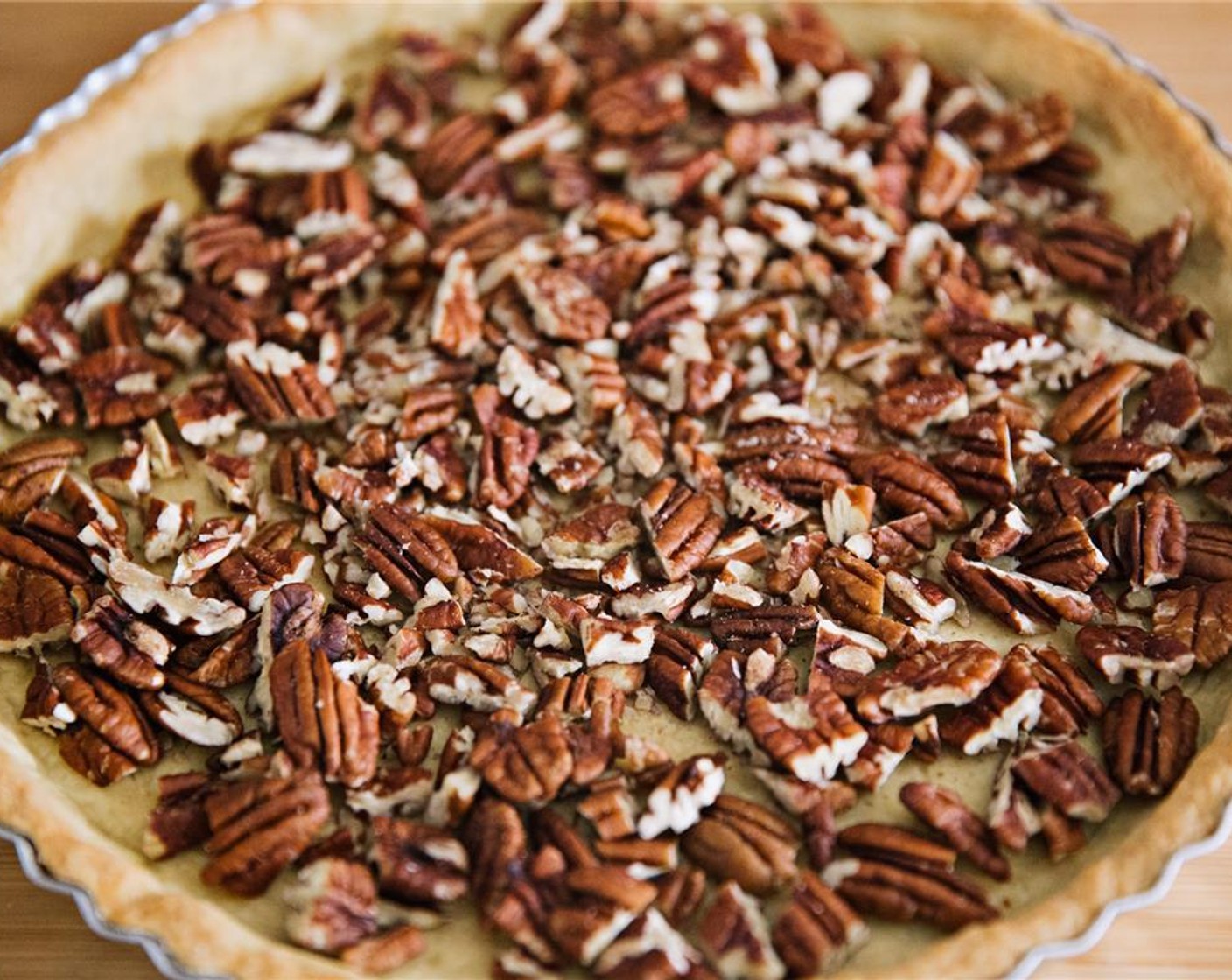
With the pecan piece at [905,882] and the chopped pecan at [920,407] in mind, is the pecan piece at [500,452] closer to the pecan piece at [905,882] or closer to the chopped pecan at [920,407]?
the chopped pecan at [920,407]

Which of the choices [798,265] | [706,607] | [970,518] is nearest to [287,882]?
[706,607]

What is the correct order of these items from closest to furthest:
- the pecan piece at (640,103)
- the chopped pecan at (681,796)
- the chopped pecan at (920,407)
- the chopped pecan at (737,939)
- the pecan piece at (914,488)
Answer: the chopped pecan at (737,939), the chopped pecan at (681,796), the pecan piece at (914,488), the chopped pecan at (920,407), the pecan piece at (640,103)

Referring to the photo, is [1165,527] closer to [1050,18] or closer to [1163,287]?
[1163,287]

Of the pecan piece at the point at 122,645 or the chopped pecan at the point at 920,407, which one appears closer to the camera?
the pecan piece at the point at 122,645

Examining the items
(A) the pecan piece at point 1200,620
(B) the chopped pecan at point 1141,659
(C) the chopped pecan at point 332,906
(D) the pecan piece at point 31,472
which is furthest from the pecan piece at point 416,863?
(A) the pecan piece at point 1200,620

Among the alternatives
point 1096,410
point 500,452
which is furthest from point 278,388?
point 1096,410

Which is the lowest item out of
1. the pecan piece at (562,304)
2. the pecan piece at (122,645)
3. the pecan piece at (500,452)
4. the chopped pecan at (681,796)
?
the chopped pecan at (681,796)
